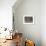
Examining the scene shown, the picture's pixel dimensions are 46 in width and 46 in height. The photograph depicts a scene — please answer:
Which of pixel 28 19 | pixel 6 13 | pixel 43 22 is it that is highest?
pixel 6 13

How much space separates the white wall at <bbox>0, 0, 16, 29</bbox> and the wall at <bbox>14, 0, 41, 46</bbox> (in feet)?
1.51

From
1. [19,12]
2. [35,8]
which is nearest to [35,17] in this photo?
[35,8]

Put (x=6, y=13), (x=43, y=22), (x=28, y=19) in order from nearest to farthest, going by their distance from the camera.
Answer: (x=6, y=13), (x=43, y=22), (x=28, y=19)

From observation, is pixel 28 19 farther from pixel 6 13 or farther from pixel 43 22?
pixel 6 13

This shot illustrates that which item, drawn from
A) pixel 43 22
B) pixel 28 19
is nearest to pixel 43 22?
pixel 43 22

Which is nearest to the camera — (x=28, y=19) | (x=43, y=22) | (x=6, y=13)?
(x=6, y=13)

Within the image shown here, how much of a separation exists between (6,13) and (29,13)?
0.86 meters

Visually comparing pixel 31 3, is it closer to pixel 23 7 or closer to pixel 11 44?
pixel 23 7

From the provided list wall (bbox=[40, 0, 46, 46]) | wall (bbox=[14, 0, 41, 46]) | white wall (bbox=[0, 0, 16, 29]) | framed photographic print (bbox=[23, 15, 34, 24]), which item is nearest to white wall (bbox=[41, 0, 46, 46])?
wall (bbox=[40, 0, 46, 46])

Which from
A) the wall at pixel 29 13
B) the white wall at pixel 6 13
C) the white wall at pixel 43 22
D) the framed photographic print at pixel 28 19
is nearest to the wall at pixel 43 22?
the white wall at pixel 43 22

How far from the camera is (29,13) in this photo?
3.92 m

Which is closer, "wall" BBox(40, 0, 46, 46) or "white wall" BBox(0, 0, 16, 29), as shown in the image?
"white wall" BBox(0, 0, 16, 29)

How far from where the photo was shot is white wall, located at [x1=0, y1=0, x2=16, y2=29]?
134 inches

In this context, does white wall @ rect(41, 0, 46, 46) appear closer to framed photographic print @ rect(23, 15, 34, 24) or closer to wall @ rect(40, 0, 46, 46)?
wall @ rect(40, 0, 46, 46)
